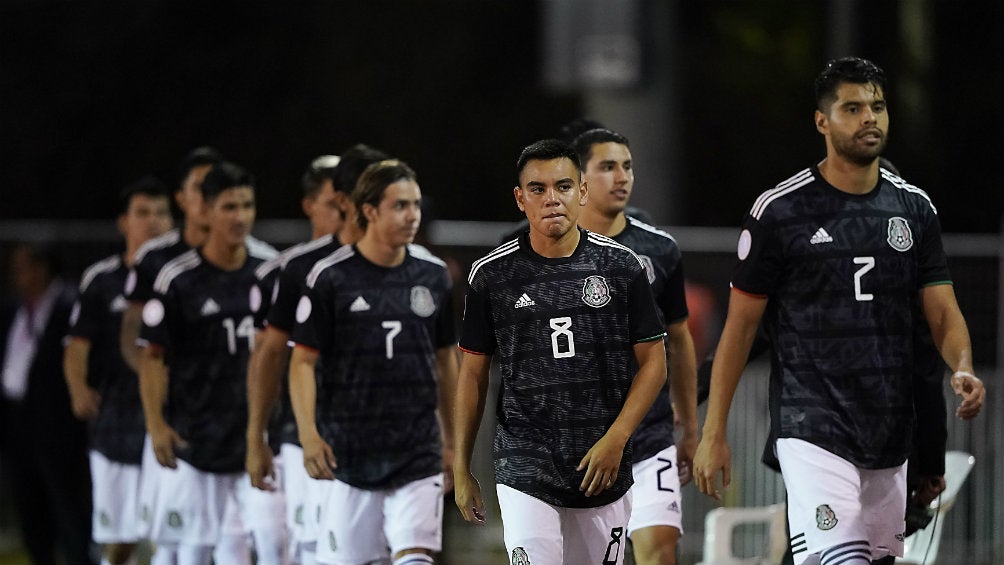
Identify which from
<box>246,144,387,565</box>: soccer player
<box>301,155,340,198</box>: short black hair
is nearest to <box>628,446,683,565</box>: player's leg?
<box>246,144,387,565</box>: soccer player

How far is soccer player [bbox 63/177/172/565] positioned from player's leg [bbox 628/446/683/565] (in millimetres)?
3486

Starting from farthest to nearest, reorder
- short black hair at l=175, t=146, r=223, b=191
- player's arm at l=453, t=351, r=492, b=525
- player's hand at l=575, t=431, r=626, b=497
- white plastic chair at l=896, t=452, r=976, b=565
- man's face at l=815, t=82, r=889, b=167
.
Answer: short black hair at l=175, t=146, r=223, b=191
white plastic chair at l=896, t=452, r=976, b=565
man's face at l=815, t=82, r=889, b=167
player's arm at l=453, t=351, r=492, b=525
player's hand at l=575, t=431, r=626, b=497

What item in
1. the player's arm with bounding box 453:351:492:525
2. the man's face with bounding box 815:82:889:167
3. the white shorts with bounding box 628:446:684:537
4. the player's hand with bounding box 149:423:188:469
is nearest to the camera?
the player's arm with bounding box 453:351:492:525

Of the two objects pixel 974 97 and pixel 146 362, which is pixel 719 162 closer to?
pixel 974 97

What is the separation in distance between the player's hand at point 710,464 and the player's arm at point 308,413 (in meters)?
1.76

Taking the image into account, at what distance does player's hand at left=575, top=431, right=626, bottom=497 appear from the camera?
7.12 meters

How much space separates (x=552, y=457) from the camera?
23.8 feet

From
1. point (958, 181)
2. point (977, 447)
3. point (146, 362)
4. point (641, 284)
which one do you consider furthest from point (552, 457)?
point (958, 181)

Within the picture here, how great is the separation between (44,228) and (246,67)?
13018 mm

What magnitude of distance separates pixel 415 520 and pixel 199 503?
2.02 m

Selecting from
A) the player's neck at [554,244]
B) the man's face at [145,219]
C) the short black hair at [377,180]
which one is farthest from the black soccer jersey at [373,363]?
the man's face at [145,219]

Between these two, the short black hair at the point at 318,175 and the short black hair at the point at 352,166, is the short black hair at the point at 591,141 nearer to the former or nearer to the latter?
the short black hair at the point at 352,166

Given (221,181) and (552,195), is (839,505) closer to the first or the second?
(552,195)

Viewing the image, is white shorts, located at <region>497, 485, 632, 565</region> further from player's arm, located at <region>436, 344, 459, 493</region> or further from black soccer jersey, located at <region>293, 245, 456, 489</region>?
player's arm, located at <region>436, 344, 459, 493</region>
